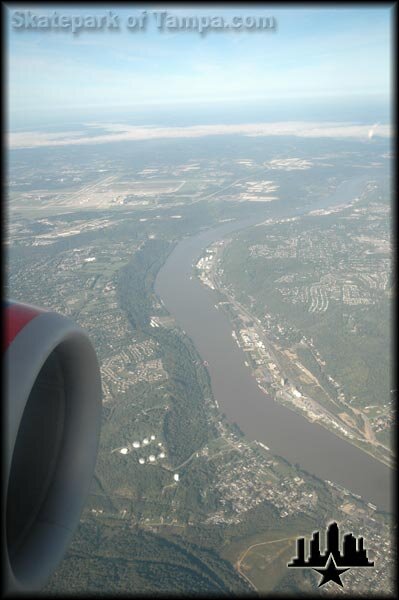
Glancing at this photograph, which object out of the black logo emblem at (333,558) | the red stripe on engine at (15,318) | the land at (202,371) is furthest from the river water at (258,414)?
the red stripe on engine at (15,318)

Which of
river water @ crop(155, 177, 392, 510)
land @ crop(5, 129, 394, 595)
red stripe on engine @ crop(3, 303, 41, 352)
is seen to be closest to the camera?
red stripe on engine @ crop(3, 303, 41, 352)

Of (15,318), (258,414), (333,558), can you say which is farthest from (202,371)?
(15,318)

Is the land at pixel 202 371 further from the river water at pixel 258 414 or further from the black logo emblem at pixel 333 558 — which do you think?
the black logo emblem at pixel 333 558

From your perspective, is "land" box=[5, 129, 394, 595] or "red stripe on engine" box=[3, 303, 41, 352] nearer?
"red stripe on engine" box=[3, 303, 41, 352]

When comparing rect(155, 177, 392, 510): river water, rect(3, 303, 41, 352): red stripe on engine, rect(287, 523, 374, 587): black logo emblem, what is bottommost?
rect(155, 177, 392, 510): river water

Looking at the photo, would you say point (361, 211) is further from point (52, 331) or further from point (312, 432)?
point (52, 331)

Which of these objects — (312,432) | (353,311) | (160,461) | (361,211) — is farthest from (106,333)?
(361,211)

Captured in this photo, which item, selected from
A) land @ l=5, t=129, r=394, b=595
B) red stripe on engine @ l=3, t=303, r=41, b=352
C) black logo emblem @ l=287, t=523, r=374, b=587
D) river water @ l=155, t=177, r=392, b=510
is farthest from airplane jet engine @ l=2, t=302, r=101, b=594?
river water @ l=155, t=177, r=392, b=510

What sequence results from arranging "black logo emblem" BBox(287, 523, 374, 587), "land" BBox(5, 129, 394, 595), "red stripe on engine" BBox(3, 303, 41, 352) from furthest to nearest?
"land" BBox(5, 129, 394, 595), "black logo emblem" BBox(287, 523, 374, 587), "red stripe on engine" BBox(3, 303, 41, 352)

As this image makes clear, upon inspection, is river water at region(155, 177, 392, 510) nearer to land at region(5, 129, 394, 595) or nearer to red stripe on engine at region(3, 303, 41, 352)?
land at region(5, 129, 394, 595)

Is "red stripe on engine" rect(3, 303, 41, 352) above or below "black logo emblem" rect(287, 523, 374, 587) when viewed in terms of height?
above
